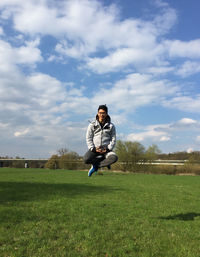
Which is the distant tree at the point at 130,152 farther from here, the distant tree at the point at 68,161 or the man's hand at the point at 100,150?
the man's hand at the point at 100,150

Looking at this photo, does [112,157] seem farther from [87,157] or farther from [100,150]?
[87,157]

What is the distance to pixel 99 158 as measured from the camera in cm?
764

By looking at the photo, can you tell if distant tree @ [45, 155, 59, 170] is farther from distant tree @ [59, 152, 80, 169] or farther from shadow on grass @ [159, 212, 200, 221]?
shadow on grass @ [159, 212, 200, 221]

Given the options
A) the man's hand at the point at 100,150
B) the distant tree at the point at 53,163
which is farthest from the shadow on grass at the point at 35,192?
the distant tree at the point at 53,163

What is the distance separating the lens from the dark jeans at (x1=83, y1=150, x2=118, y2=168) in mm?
7320

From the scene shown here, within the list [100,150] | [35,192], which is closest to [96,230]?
[100,150]

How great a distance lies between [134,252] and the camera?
7.67 m

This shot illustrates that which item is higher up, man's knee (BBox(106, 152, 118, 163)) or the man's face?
the man's face

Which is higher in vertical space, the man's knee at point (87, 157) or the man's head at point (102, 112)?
the man's head at point (102, 112)

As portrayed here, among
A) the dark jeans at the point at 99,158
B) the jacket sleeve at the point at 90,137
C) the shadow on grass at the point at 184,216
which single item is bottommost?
the shadow on grass at the point at 184,216

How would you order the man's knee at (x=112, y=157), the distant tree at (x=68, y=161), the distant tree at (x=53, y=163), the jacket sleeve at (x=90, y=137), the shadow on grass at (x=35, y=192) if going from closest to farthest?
the man's knee at (x=112, y=157), the jacket sleeve at (x=90, y=137), the shadow on grass at (x=35, y=192), the distant tree at (x=68, y=161), the distant tree at (x=53, y=163)

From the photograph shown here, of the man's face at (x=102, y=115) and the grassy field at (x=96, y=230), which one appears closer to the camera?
the man's face at (x=102, y=115)

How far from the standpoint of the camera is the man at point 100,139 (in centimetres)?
754

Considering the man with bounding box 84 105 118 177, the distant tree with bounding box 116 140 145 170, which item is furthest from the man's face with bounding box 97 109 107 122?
the distant tree with bounding box 116 140 145 170
